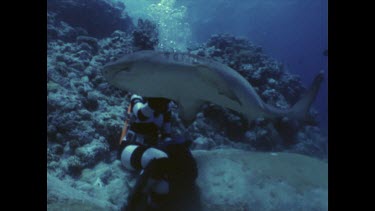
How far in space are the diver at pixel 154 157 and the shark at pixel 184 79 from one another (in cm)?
83

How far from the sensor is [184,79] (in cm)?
283

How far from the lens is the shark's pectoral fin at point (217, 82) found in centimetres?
271

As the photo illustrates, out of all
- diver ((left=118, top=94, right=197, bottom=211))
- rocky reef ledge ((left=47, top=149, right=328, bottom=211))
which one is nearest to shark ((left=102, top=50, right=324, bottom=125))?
diver ((left=118, top=94, right=197, bottom=211))

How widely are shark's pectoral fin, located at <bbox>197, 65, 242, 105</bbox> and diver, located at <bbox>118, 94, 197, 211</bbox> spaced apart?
1286mm

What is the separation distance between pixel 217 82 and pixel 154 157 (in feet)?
4.93

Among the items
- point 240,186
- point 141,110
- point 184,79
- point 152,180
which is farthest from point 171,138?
point 184,79

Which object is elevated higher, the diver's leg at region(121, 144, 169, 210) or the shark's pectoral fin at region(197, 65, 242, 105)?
the shark's pectoral fin at region(197, 65, 242, 105)

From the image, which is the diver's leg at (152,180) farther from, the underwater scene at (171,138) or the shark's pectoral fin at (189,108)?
the shark's pectoral fin at (189,108)

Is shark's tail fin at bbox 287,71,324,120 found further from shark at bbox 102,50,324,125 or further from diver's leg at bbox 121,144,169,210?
diver's leg at bbox 121,144,169,210

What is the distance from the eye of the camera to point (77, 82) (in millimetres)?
7148

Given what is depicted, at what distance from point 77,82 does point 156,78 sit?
5218mm

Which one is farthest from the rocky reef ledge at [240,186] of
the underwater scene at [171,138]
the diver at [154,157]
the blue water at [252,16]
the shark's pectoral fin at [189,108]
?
the blue water at [252,16]

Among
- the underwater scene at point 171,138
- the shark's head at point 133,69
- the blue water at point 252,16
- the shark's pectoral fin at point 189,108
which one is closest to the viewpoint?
the shark's head at point 133,69

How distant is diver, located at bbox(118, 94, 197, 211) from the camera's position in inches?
133
